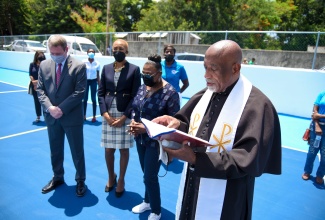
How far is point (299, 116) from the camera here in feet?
28.0

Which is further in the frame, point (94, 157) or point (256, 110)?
point (94, 157)

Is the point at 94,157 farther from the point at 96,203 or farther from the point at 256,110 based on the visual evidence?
the point at 256,110

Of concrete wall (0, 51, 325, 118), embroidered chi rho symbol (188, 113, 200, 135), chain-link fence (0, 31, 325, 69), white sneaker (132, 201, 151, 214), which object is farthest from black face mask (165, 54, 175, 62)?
chain-link fence (0, 31, 325, 69)

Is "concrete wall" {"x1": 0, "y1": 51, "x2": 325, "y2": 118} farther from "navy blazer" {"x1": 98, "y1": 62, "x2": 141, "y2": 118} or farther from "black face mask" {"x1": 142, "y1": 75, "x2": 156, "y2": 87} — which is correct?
"black face mask" {"x1": 142, "y1": 75, "x2": 156, "y2": 87}

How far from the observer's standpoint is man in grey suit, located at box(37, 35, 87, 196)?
3.39 m

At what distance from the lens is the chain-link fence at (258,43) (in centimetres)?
905

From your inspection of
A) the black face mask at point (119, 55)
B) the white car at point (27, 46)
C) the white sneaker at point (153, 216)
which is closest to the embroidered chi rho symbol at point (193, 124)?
the white sneaker at point (153, 216)

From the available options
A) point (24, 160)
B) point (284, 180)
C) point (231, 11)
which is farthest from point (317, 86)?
point (231, 11)

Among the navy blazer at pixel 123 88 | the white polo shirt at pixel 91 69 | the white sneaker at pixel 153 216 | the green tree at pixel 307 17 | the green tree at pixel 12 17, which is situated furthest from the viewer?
the green tree at pixel 12 17

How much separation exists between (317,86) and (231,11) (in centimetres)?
2221

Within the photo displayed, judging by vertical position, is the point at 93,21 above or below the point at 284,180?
above

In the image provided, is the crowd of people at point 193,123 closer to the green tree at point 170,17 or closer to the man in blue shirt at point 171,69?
the man in blue shirt at point 171,69

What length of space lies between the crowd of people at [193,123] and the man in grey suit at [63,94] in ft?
0.04

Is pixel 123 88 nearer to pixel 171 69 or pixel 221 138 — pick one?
pixel 171 69
